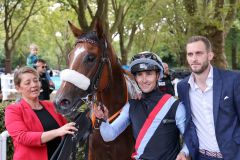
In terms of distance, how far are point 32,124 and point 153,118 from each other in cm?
116

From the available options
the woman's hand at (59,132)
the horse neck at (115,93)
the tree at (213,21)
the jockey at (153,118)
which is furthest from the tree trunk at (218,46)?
the woman's hand at (59,132)

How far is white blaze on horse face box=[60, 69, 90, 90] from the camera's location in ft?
11.1

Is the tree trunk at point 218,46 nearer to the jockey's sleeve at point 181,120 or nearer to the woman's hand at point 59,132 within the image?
the jockey's sleeve at point 181,120

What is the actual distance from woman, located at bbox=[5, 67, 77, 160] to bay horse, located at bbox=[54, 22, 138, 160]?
0.30 metres

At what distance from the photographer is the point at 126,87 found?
4.15 m

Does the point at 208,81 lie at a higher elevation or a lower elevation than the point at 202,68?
lower

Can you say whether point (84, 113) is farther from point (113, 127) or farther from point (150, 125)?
point (150, 125)

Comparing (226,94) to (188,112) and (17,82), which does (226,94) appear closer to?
(188,112)

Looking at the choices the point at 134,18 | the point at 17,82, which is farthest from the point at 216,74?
the point at 134,18

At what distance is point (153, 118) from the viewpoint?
10.1 feet

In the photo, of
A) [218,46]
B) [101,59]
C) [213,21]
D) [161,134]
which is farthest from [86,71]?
[218,46]

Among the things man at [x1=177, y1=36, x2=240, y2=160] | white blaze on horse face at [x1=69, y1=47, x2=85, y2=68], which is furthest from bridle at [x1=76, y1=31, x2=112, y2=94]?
man at [x1=177, y1=36, x2=240, y2=160]

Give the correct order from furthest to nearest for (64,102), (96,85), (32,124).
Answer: (96,85) < (32,124) < (64,102)

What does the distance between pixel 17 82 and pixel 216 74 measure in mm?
1877
